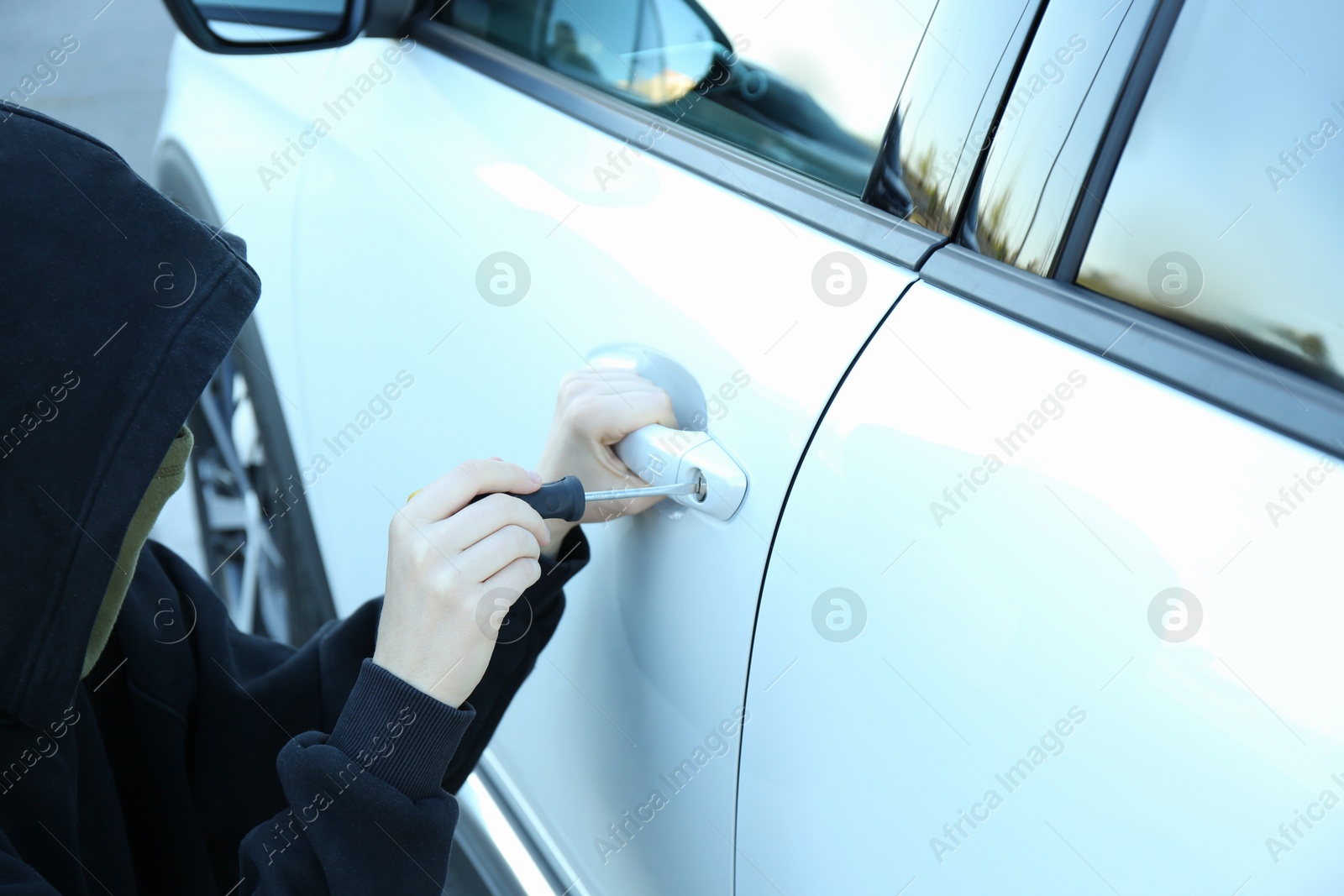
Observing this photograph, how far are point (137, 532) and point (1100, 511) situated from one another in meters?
0.85

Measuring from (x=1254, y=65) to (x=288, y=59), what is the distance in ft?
4.81

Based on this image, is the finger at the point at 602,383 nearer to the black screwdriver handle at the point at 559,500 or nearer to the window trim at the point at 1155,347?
the black screwdriver handle at the point at 559,500

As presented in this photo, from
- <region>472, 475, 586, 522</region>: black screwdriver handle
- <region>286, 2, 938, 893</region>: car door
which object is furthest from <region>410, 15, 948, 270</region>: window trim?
<region>472, 475, 586, 522</region>: black screwdriver handle

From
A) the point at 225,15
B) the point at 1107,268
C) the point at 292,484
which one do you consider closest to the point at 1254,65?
the point at 1107,268

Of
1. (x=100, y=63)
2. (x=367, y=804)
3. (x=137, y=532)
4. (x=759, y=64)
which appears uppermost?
(x=100, y=63)

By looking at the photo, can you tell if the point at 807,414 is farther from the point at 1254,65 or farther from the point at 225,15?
the point at 225,15

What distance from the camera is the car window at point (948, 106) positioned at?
0.81 meters

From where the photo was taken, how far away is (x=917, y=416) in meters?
0.77

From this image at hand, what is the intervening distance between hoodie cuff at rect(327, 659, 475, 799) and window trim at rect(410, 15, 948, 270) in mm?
529

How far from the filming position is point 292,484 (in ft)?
5.98

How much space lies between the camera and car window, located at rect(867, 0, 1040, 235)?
2.67 feet

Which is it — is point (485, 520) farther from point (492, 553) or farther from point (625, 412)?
point (625, 412)

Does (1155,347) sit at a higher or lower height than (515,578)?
higher

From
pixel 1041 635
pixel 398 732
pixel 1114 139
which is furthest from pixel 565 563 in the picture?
pixel 1114 139
